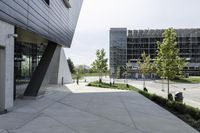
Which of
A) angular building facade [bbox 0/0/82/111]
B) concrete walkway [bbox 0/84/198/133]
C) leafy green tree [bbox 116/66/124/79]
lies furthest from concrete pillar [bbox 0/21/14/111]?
leafy green tree [bbox 116/66/124/79]

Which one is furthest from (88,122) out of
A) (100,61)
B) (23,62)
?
(100,61)

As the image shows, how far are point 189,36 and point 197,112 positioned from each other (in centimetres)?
10281

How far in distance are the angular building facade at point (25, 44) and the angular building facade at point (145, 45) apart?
81947 millimetres

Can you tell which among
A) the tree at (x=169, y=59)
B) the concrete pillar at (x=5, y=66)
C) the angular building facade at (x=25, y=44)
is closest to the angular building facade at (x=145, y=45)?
the angular building facade at (x=25, y=44)

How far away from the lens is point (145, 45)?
380ft

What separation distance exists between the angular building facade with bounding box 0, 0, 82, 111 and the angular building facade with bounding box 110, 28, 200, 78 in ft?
269

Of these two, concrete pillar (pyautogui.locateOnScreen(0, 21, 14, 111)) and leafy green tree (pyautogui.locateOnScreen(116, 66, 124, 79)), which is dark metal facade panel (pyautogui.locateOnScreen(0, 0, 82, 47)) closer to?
concrete pillar (pyautogui.locateOnScreen(0, 21, 14, 111))

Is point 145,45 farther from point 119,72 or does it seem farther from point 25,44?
point 25,44

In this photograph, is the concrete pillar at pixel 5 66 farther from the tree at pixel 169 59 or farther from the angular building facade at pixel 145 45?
the angular building facade at pixel 145 45

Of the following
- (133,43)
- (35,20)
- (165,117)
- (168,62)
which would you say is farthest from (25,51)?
(133,43)

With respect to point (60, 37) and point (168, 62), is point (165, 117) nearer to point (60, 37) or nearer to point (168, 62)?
point (168, 62)

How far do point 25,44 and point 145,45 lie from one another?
301ft

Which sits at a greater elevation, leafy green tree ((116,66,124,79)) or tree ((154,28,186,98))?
tree ((154,28,186,98))

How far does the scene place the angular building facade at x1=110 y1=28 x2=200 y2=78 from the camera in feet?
371
